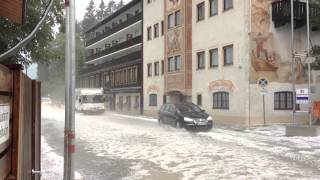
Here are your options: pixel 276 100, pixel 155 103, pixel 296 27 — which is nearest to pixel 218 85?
pixel 276 100

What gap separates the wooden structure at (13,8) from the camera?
567 cm

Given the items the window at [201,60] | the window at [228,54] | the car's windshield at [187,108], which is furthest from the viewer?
the window at [201,60]

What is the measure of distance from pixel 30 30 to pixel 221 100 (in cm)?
2589

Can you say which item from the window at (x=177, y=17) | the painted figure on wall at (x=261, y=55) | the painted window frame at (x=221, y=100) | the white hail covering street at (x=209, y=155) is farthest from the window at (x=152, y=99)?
the white hail covering street at (x=209, y=155)

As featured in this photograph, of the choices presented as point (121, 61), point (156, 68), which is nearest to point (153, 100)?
point (156, 68)

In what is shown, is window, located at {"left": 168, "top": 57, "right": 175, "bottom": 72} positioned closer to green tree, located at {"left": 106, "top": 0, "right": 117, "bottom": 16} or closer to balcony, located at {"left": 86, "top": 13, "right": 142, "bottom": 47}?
balcony, located at {"left": 86, "top": 13, "right": 142, "bottom": 47}

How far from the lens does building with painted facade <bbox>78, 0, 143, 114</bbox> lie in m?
56.1

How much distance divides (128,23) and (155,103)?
1433 cm

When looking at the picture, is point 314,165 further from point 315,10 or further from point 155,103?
point 155,103

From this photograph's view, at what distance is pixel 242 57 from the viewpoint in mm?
32500

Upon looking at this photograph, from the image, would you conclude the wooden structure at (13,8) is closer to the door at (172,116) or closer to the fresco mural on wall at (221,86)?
the door at (172,116)

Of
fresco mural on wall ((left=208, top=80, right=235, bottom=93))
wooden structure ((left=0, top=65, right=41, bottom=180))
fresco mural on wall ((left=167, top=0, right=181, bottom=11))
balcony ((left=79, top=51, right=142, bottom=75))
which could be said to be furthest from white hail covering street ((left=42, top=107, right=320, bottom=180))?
balcony ((left=79, top=51, right=142, bottom=75))

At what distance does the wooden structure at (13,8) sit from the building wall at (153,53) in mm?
39751

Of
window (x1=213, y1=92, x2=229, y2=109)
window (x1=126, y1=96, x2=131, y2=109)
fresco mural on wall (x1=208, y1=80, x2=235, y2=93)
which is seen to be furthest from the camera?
window (x1=126, y1=96, x2=131, y2=109)
